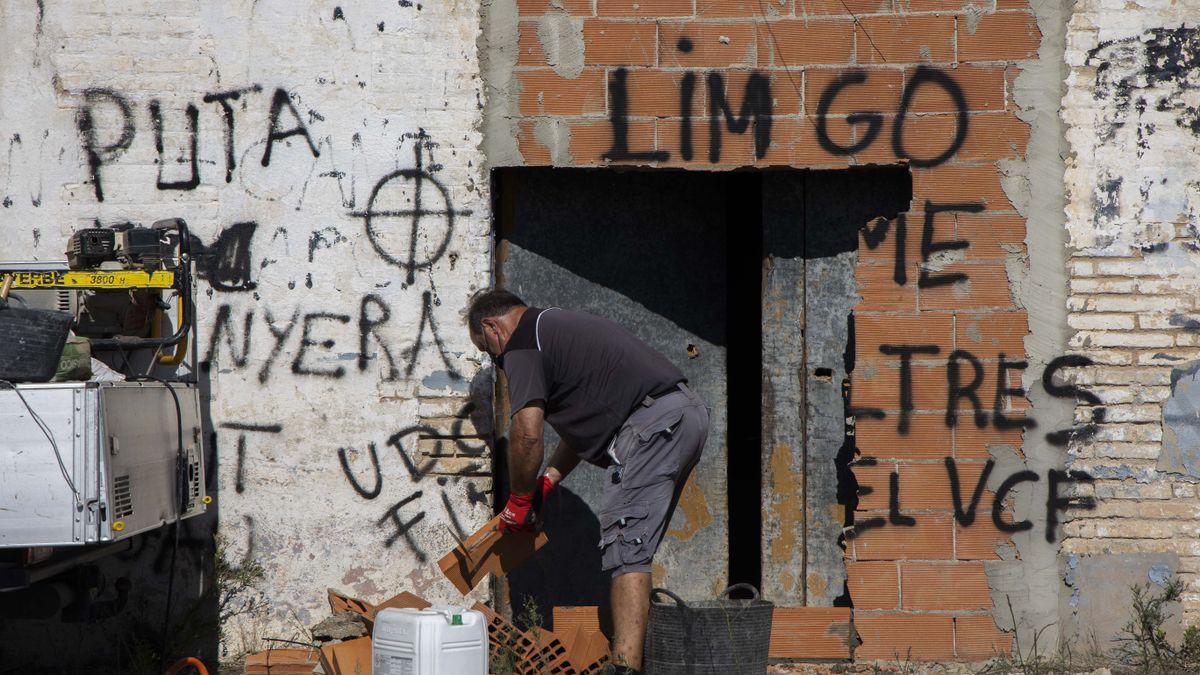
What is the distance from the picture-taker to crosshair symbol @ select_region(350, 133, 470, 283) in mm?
5465

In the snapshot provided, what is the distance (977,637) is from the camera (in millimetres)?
5293

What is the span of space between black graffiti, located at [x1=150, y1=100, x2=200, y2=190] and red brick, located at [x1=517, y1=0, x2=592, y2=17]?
1.64 metres

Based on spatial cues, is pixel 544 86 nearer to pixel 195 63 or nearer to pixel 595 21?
pixel 595 21

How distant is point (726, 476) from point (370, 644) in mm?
2033

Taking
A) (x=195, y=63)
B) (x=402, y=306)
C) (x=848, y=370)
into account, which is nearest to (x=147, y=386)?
(x=402, y=306)

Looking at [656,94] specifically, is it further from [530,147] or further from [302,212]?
[302,212]

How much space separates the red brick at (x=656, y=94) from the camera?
536cm

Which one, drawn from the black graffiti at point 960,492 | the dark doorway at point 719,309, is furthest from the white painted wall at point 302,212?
the black graffiti at point 960,492

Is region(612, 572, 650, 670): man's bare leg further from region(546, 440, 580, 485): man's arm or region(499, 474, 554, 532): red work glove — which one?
region(546, 440, 580, 485): man's arm

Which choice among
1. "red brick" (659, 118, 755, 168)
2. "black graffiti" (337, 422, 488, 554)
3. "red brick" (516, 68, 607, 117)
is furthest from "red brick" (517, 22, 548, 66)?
"black graffiti" (337, 422, 488, 554)

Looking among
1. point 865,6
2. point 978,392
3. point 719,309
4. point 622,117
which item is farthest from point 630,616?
point 865,6

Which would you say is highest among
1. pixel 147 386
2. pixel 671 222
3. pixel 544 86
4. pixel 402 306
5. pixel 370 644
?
pixel 544 86

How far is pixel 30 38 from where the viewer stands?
5.45 metres

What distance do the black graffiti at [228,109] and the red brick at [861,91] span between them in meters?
2.63
